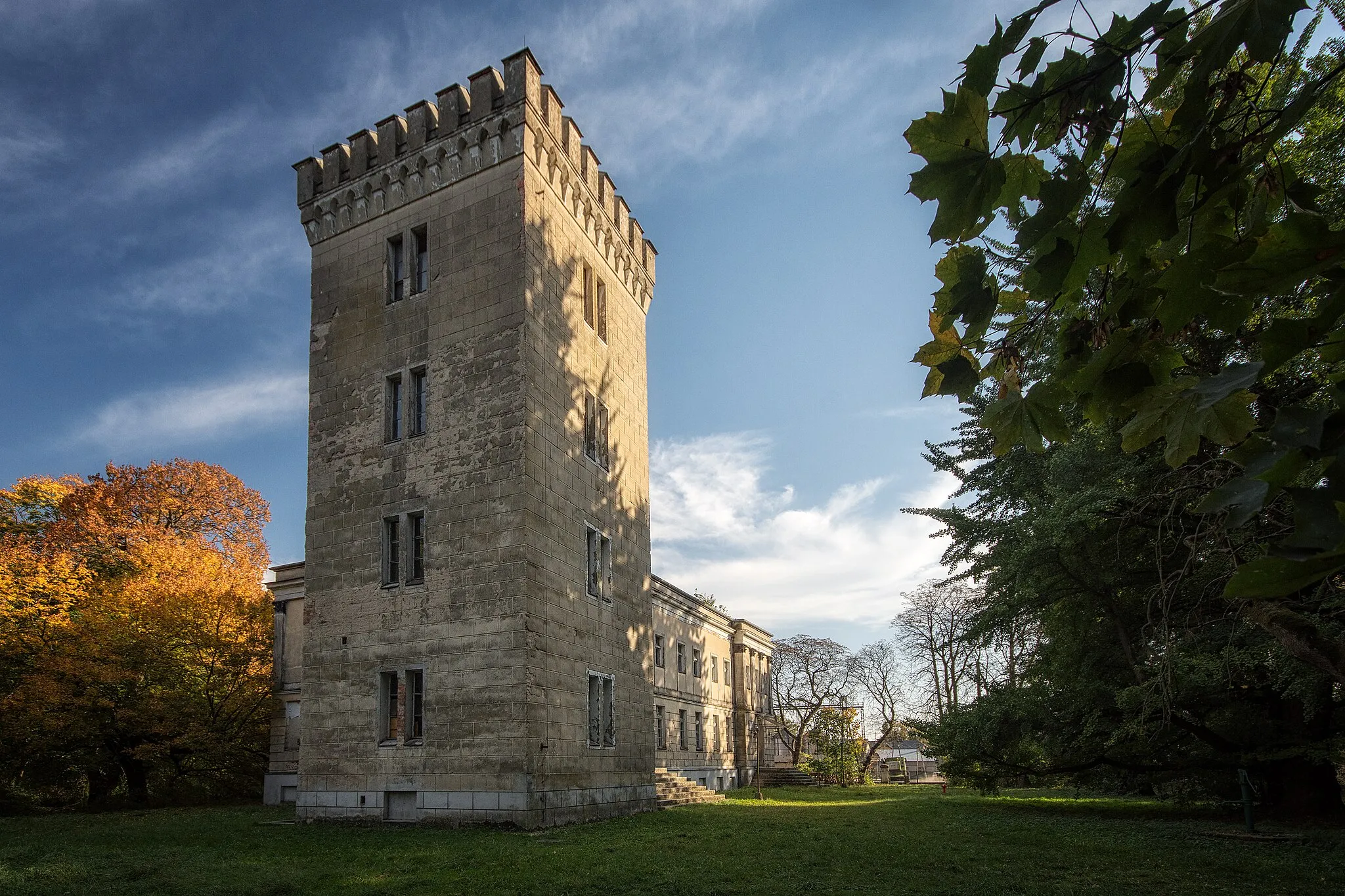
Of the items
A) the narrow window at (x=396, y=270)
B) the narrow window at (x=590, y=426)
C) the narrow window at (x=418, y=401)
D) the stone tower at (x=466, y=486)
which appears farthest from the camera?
the narrow window at (x=590, y=426)

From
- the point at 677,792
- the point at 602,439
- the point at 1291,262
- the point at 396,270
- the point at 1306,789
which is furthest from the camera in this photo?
the point at 677,792

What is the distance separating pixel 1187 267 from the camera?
2.14m

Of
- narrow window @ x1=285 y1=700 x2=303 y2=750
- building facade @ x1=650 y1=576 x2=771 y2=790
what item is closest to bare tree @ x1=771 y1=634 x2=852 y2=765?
building facade @ x1=650 y1=576 x2=771 y2=790

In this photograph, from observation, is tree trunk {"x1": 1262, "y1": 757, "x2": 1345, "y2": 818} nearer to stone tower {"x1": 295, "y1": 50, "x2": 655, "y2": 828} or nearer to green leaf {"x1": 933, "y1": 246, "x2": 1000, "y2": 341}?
stone tower {"x1": 295, "y1": 50, "x2": 655, "y2": 828}

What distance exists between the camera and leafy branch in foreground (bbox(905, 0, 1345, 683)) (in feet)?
5.84

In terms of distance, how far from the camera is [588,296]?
2217 cm

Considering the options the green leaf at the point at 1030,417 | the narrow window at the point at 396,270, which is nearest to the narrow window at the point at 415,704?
the narrow window at the point at 396,270

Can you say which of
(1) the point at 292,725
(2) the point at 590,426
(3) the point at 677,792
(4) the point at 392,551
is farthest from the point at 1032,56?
(1) the point at 292,725

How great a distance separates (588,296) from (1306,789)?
1898 cm

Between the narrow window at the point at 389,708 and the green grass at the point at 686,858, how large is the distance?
1.88 metres

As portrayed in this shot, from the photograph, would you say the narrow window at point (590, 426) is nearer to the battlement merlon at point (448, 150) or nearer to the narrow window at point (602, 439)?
the narrow window at point (602, 439)

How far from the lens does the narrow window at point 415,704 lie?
57.0ft

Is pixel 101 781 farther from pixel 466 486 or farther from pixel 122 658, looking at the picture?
pixel 466 486

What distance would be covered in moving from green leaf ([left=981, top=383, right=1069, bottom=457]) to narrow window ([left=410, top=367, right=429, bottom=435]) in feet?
56.8
